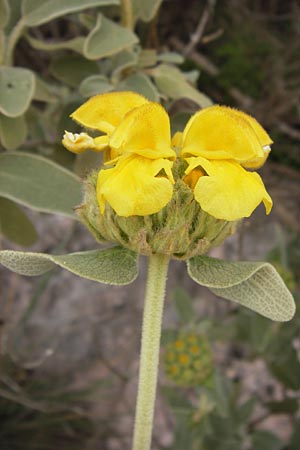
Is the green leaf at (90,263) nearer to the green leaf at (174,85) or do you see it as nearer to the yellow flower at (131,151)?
the yellow flower at (131,151)

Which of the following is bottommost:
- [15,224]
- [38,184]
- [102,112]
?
[15,224]

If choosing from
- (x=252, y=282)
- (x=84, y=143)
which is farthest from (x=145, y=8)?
(x=252, y=282)

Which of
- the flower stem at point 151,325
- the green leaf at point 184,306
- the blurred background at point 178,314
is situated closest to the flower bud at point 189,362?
the blurred background at point 178,314

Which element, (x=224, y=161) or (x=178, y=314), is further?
(x=178, y=314)

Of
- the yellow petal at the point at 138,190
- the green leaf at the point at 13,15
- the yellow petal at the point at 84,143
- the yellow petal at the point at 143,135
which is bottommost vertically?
the green leaf at the point at 13,15

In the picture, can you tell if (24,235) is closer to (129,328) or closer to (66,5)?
(66,5)

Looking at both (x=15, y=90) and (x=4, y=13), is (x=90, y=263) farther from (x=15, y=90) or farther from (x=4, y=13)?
(x=4, y=13)
